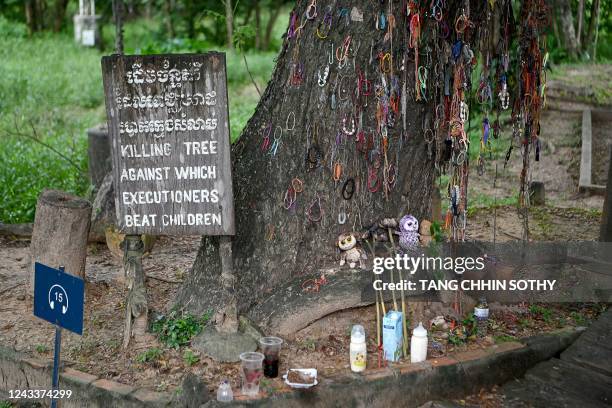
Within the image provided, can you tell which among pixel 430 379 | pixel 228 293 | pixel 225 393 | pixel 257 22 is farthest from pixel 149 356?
pixel 257 22

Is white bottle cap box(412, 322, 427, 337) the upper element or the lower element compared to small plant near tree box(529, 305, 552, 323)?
upper

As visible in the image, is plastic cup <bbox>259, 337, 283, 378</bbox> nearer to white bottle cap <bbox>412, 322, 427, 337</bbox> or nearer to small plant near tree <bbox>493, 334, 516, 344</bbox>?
white bottle cap <bbox>412, 322, 427, 337</bbox>

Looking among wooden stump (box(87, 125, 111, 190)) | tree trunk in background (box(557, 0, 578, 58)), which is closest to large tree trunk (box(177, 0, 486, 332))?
wooden stump (box(87, 125, 111, 190))

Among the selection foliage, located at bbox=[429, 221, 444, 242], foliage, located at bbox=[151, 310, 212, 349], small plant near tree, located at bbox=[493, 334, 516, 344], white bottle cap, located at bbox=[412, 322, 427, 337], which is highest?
foliage, located at bbox=[429, 221, 444, 242]

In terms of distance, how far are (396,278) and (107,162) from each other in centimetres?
518

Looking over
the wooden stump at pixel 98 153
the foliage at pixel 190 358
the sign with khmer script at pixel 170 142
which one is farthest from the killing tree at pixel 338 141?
the wooden stump at pixel 98 153

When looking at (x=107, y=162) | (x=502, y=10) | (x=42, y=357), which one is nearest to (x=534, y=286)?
(x=502, y=10)

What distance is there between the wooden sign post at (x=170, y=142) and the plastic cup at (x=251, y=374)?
83 cm

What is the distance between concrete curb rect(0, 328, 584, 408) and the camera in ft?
14.7

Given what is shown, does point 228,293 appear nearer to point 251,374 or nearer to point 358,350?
point 251,374

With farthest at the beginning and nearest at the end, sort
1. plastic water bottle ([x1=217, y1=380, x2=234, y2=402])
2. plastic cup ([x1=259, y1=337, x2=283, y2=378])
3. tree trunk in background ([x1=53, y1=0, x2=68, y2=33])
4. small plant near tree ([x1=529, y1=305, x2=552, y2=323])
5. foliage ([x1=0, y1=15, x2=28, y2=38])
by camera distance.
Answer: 1. tree trunk in background ([x1=53, y1=0, x2=68, y2=33])
2. foliage ([x1=0, y1=15, x2=28, y2=38])
3. small plant near tree ([x1=529, y1=305, x2=552, y2=323])
4. plastic cup ([x1=259, y1=337, x2=283, y2=378])
5. plastic water bottle ([x1=217, y1=380, x2=234, y2=402])

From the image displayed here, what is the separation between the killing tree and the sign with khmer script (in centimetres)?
60

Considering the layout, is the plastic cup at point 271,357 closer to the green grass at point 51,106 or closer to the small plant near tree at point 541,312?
the small plant near tree at point 541,312

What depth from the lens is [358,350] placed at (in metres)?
4.64
